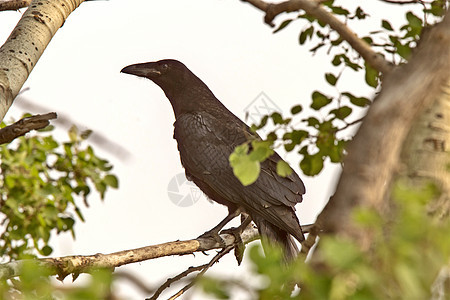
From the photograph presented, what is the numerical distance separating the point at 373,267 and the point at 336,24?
1.20 metres

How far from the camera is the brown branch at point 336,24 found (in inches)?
91.8

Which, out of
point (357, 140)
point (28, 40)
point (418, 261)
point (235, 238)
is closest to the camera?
point (418, 261)

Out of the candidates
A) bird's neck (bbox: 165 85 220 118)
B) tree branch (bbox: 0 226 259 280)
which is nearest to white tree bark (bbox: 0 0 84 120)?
tree branch (bbox: 0 226 259 280)

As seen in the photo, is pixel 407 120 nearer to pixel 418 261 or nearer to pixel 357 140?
pixel 357 140

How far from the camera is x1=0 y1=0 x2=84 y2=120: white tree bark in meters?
3.67

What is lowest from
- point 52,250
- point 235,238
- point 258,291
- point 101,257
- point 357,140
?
point 52,250

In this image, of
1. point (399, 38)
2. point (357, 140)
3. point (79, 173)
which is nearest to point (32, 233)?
point (79, 173)

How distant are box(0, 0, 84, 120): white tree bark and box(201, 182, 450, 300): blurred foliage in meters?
2.42

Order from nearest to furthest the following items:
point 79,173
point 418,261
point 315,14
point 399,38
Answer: point 418,261, point 315,14, point 399,38, point 79,173

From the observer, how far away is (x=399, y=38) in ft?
12.2

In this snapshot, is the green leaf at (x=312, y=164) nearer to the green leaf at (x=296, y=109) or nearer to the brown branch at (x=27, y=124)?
the green leaf at (x=296, y=109)

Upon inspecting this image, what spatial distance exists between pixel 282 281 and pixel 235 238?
3878 millimetres

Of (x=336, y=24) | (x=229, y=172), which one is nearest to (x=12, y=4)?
(x=229, y=172)

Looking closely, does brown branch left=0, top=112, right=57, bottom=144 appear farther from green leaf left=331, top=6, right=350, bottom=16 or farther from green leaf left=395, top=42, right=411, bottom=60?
green leaf left=395, top=42, right=411, bottom=60
